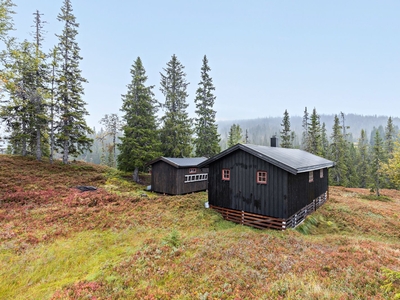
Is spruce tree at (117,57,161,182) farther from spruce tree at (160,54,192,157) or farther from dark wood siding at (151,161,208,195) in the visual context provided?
dark wood siding at (151,161,208,195)

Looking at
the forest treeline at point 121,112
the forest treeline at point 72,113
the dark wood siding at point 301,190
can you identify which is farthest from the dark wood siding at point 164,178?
the dark wood siding at point 301,190

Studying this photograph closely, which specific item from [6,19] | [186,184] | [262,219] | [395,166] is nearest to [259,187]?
[262,219]

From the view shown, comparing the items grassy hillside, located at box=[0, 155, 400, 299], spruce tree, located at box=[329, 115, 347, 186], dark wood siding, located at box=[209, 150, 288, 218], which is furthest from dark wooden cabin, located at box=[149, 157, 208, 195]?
spruce tree, located at box=[329, 115, 347, 186]

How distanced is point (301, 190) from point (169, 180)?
1199 cm

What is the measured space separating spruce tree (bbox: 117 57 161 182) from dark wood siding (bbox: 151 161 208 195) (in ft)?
11.4

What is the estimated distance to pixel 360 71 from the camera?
43.0m

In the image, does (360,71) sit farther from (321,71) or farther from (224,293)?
(224,293)

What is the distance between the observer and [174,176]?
63.0ft

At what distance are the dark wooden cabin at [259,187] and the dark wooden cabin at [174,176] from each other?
524 cm

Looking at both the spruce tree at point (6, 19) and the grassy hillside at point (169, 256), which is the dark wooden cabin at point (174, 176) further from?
the spruce tree at point (6, 19)

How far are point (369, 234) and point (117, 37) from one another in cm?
4391

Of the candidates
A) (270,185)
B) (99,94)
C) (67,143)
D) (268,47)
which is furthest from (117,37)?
(270,185)

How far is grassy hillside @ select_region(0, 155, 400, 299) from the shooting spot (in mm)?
5188

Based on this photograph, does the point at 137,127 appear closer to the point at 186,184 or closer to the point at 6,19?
the point at 186,184
